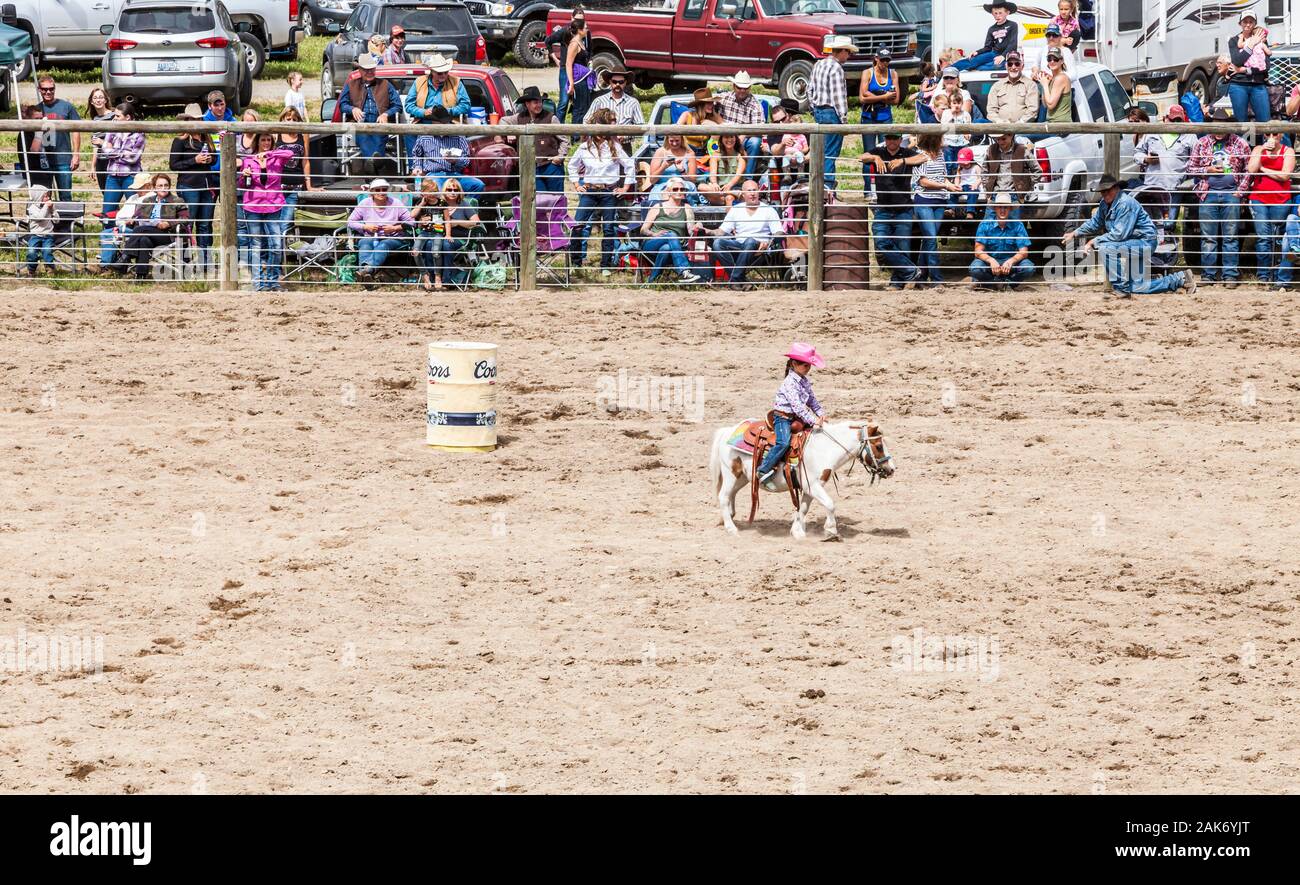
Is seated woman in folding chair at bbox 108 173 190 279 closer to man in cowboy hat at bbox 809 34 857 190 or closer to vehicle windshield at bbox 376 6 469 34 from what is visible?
man in cowboy hat at bbox 809 34 857 190

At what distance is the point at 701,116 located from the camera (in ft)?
62.5

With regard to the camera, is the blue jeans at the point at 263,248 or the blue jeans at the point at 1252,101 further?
the blue jeans at the point at 1252,101

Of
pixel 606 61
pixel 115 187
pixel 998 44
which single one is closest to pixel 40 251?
pixel 115 187

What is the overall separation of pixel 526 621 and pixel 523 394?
5.41 meters

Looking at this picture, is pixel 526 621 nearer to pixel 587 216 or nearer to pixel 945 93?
pixel 587 216

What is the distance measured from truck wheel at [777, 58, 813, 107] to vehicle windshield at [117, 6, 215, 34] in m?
8.73

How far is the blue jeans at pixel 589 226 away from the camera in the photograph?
725 inches

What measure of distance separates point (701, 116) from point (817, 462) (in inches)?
366

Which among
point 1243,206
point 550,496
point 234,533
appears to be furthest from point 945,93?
point 234,533

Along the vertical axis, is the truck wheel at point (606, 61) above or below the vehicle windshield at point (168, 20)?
below

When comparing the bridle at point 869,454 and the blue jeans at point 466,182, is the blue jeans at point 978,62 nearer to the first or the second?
the blue jeans at point 466,182

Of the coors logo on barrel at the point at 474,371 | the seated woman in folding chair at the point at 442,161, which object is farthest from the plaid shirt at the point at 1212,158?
the coors logo on barrel at the point at 474,371

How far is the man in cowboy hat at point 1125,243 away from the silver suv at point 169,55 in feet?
48.7

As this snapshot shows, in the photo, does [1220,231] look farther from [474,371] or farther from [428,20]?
[428,20]
